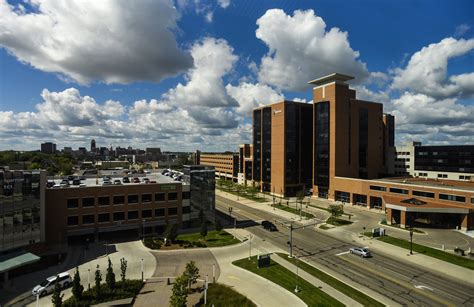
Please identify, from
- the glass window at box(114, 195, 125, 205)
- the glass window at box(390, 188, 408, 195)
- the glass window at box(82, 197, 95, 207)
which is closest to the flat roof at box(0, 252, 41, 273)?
the glass window at box(82, 197, 95, 207)

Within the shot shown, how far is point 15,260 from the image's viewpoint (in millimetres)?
40188

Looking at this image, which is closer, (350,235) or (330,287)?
(330,287)

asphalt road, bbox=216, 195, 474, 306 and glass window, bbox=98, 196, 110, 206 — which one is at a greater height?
glass window, bbox=98, 196, 110, 206

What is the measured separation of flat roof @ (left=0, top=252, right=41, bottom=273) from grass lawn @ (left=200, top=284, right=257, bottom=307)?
26696mm

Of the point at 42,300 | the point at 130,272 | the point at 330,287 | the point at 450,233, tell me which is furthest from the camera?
the point at 450,233

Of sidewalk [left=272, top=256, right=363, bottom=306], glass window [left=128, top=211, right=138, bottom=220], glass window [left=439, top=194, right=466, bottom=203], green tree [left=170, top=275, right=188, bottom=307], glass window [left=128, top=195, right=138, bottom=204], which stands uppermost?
glass window [left=128, top=195, right=138, bottom=204]

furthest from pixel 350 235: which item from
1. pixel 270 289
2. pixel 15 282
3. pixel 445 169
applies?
pixel 445 169

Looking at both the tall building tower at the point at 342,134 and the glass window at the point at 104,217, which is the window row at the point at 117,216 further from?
the tall building tower at the point at 342,134

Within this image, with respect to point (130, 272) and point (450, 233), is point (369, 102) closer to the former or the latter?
point (450, 233)

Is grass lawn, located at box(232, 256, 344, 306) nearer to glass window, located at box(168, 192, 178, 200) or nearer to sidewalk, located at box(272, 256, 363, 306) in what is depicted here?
sidewalk, located at box(272, 256, 363, 306)

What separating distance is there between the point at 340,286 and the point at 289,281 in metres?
6.56

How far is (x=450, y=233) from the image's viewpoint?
6056 cm

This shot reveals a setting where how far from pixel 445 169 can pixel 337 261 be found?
9596cm

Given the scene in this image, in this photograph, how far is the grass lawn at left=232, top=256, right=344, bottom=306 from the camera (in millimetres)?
32531
